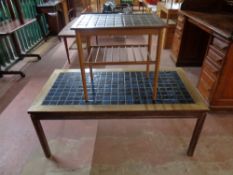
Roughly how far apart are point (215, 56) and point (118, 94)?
1.07 metres

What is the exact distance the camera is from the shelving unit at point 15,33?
256cm

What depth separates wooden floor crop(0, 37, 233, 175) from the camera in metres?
1.32

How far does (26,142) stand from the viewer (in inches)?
61.0

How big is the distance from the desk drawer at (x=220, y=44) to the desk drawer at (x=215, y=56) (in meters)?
0.04

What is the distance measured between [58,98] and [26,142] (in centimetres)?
60

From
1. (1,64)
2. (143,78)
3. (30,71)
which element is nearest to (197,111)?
(143,78)

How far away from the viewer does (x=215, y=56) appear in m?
1.67

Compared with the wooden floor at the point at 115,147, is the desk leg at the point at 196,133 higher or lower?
higher

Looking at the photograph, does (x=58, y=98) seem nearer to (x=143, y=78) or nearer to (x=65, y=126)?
(x=65, y=126)

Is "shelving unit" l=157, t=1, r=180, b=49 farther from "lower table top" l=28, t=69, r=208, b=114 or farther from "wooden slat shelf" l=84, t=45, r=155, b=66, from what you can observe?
"lower table top" l=28, t=69, r=208, b=114

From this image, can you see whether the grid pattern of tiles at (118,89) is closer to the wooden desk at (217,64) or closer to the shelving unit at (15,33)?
the wooden desk at (217,64)

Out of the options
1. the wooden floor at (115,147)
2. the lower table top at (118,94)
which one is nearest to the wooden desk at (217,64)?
the wooden floor at (115,147)

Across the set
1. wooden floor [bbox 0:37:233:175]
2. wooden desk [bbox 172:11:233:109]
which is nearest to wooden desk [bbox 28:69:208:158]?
wooden floor [bbox 0:37:233:175]

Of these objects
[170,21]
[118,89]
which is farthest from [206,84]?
[170,21]
